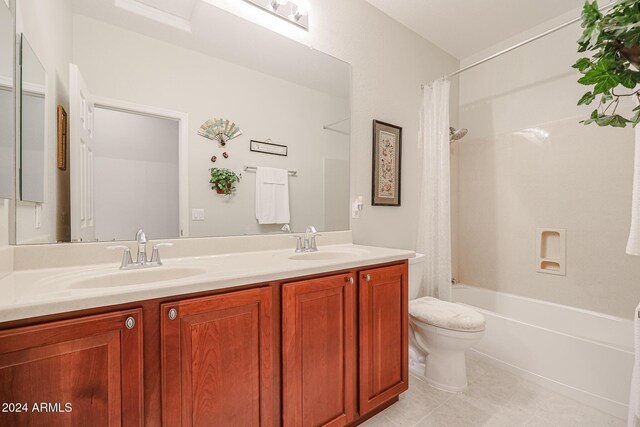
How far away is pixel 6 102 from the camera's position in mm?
955

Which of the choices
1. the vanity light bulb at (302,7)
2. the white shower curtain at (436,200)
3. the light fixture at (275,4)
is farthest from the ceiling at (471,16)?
the light fixture at (275,4)

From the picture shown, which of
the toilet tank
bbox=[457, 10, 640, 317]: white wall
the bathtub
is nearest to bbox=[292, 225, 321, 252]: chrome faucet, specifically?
the toilet tank

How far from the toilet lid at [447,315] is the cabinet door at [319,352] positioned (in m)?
0.65

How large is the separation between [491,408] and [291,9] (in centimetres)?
263

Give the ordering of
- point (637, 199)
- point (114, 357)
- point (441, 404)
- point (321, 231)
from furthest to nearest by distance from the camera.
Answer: point (321, 231)
point (441, 404)
point (637, 199)
point (114, 357)

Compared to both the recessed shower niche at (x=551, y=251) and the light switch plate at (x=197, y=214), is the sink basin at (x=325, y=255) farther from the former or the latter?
the recessed shower niche at (x=551, y=251)

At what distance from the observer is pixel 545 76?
239 cm

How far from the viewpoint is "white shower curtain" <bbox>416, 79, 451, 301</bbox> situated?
2266mm

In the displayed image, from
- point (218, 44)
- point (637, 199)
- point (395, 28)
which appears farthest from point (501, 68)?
point (218, 44)

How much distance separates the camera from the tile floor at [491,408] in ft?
4.83

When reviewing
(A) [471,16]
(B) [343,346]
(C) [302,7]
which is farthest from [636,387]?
(A) [471,16]

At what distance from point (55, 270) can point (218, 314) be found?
0.69 metres

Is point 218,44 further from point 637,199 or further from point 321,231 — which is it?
point 637,199

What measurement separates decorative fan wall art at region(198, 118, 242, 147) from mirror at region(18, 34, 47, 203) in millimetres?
591
